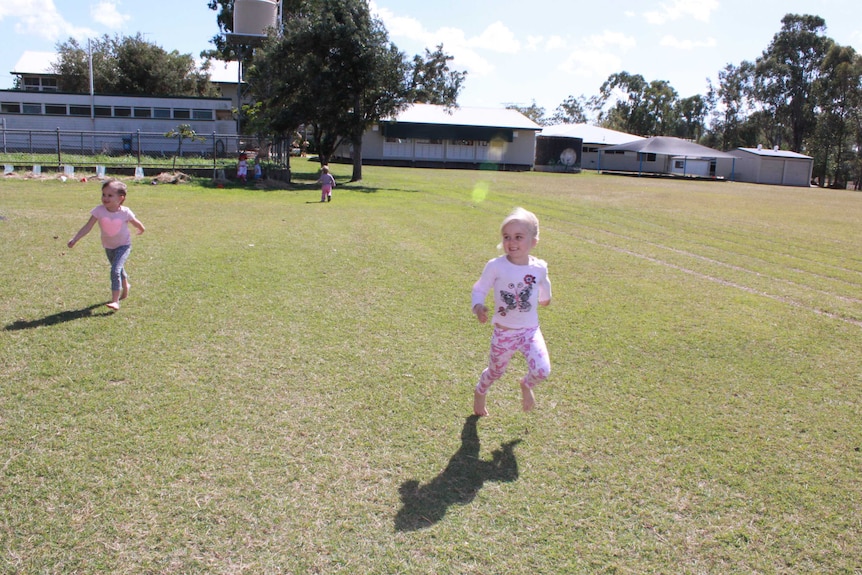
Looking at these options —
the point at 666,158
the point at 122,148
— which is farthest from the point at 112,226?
the point at 666,158

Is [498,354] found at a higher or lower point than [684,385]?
higher

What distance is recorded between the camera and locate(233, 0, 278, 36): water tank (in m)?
30.9

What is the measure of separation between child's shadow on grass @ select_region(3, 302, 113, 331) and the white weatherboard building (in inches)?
1646

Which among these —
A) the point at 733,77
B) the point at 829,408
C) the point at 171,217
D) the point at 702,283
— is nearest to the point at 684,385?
the point at 829,408

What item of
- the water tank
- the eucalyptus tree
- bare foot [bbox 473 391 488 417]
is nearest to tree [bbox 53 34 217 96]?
the water tank

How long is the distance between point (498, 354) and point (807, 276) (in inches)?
317

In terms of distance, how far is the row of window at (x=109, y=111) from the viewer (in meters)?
32.2

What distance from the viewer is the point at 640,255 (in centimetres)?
1116

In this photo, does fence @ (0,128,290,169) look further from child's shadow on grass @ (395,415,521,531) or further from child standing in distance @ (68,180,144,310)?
child's shadow on grass @ (395,415,521,531)

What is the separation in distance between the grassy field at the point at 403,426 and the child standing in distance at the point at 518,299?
473mm

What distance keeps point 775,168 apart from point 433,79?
42380 mm

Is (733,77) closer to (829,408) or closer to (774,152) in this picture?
(774,152)

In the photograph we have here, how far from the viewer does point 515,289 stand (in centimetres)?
397

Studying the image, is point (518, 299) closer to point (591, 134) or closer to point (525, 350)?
point (525, 350)
